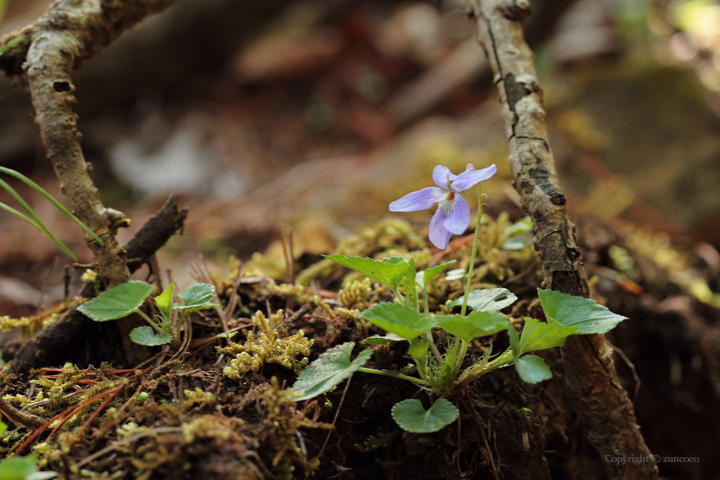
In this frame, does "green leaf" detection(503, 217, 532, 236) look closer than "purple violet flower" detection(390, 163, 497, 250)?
No

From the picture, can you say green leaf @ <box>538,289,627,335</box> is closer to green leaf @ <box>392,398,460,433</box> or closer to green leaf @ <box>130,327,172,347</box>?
green leaf @ <box>392,398,460,433</box>

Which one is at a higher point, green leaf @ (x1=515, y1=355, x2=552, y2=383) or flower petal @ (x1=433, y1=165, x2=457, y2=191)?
flower petal @ (x1=433, y1=165, x2=457, y2=191)

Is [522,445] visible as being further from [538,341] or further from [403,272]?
[403,272]

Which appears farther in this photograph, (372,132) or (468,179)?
(372,132)

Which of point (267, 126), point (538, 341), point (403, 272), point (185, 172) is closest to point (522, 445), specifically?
point (538, 341)

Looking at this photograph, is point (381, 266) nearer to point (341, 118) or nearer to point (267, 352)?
point (267, 352)

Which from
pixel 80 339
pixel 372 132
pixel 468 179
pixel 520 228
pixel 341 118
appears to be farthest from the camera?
pixel 341 118

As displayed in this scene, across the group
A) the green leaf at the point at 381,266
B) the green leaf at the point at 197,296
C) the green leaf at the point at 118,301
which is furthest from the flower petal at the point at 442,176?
the green leaf at the point at 118,301

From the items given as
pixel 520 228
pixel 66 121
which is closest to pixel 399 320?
pixel 520 228

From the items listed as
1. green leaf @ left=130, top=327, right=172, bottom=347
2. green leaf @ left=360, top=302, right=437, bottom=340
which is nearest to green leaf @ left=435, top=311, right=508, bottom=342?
green leaf @ left=360, top=302, right=437, bottom=340
